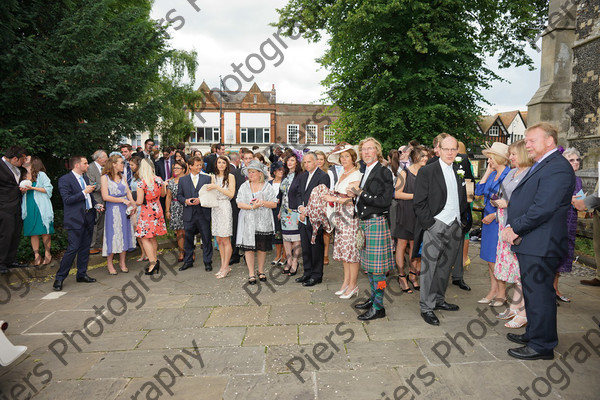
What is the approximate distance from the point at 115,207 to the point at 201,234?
5.08ft

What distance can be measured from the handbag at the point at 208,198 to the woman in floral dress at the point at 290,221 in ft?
3.78

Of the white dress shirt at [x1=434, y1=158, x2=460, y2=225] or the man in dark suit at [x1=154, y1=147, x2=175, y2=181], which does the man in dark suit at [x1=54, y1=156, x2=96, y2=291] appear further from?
the white dress shirt at [x1=434, y1=158, x2=460, y2=225]

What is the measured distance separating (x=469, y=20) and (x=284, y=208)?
14.8m

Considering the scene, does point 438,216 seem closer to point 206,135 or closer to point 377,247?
point 377,247

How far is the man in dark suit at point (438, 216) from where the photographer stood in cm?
428

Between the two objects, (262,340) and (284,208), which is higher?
(284,208)

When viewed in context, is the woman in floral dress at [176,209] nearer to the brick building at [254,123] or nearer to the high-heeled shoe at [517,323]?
the high-heeled shoe at [517,323]

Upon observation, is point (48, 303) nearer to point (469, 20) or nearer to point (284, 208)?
point (284, 208)

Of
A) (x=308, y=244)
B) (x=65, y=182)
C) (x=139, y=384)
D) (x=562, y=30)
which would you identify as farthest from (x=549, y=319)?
(x=562, y=30)

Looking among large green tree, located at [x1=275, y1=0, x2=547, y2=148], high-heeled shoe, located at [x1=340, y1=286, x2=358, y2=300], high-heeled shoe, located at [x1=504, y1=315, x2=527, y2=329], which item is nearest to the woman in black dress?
high-heeled shoe, located at [x1=340, y1=286, x2=358, y2=300]

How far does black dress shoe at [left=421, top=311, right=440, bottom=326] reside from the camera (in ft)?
14.0

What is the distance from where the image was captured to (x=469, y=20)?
16.1m

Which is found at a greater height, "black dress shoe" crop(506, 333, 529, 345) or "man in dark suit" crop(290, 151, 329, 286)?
"man in dark suit" crop(290, 151, 329, 286)

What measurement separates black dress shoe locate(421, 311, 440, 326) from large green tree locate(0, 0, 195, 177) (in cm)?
734
